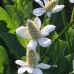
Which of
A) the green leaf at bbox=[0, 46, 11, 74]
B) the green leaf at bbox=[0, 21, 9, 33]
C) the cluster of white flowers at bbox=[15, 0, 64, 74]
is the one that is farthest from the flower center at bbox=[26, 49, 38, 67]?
the green leaf at bbox=[0, 21, 9, 33]

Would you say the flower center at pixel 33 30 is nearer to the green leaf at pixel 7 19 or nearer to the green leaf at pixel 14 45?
the green leaf at pixel 14 45

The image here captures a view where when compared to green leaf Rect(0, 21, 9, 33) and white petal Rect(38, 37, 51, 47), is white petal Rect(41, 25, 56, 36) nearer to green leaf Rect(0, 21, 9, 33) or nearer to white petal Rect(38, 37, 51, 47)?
white petal Rect(38, 37, 51, 47)

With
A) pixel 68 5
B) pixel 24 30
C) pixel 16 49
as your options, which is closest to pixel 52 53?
pixel 16 49

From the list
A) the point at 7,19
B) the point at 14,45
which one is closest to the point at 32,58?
the point at 14,45

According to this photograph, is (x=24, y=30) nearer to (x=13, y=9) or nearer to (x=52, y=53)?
(x=52, y=53)

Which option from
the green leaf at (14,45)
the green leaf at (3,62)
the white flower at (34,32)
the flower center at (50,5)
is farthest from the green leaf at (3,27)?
the white flower at (34,32)
